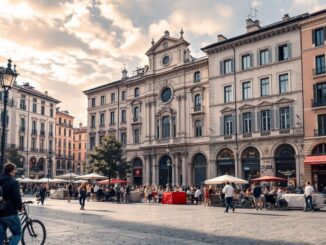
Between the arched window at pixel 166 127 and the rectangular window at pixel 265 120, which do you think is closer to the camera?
the rectangular window at pixel 265 120

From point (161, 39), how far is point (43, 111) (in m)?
37.6

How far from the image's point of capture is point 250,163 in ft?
136

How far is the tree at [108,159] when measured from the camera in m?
47.6

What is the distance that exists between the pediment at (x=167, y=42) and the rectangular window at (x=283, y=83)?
13948 mm

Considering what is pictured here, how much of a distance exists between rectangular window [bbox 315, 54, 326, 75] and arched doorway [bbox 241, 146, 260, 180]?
9.71m

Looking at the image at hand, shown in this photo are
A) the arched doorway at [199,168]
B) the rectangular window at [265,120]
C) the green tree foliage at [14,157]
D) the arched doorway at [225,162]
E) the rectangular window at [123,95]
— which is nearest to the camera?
the rectangular window at [265,120]

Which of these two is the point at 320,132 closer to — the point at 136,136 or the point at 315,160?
the point at 315,160

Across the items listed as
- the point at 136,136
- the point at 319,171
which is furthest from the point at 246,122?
the point at 136,136

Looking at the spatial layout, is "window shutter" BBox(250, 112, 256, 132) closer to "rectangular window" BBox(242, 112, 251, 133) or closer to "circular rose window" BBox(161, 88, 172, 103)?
"rectangular window" BBox(242, 112, 251, 133)

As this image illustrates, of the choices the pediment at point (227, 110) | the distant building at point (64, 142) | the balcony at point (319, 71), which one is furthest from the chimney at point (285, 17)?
the distant building at point (64, 142)

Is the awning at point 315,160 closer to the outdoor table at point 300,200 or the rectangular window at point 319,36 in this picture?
the rectangular window at point 319,36

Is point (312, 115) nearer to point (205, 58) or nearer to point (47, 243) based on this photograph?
point (205, 58)

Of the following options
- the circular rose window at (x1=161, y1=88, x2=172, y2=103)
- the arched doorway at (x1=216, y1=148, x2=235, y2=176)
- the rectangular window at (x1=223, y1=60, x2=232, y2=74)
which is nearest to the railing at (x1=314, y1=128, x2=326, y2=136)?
the arched doorway at (x1=216, y1=148, x2=235, y2=176)

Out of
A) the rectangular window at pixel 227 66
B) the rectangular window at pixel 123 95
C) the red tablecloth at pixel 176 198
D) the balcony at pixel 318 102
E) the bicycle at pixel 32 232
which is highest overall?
the rectangular window at pixel 227 66
